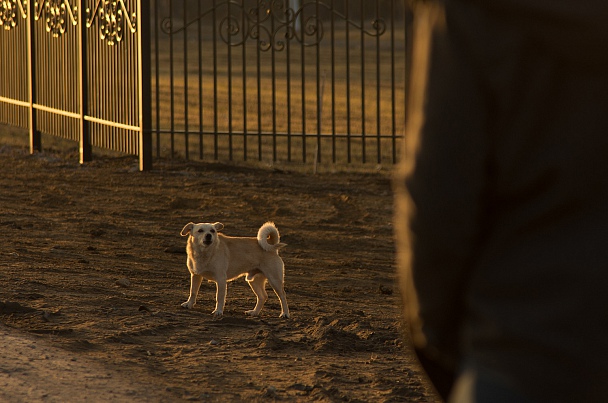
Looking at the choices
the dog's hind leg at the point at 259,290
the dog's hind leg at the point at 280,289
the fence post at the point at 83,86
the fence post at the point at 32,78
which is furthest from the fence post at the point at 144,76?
the dog's hind leg at the point at 280,289

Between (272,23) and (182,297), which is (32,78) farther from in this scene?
(182,297)

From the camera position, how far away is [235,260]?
734 cm

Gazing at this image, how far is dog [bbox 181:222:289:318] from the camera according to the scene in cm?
721

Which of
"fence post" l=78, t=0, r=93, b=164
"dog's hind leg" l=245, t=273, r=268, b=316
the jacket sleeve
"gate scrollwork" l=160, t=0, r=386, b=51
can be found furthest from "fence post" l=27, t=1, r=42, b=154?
the jacket sleeve

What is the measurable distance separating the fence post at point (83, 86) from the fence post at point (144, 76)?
1524 millimetres

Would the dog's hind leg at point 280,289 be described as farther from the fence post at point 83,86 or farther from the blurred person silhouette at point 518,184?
the fence post at point 83,86

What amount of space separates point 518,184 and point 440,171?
0.10m

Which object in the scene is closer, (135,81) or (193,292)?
(193,292)

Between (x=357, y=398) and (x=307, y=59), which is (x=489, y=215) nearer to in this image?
(x=357, y=398)

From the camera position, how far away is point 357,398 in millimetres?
5078

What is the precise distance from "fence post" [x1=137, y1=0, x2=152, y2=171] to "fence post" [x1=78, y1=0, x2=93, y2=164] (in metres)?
1.52

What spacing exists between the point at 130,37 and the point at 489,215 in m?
13.5

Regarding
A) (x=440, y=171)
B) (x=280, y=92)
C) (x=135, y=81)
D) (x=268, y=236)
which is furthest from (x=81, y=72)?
(x=440, y=171)

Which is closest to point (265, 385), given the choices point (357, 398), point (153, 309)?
point (357, 398)
